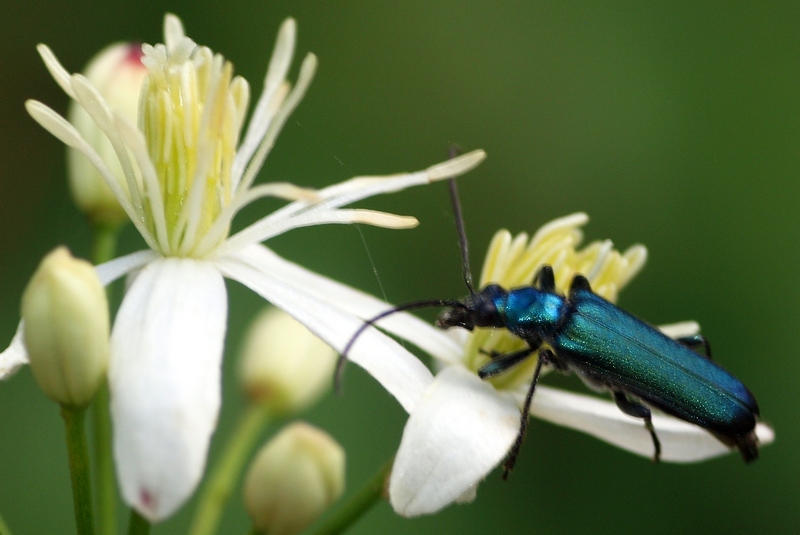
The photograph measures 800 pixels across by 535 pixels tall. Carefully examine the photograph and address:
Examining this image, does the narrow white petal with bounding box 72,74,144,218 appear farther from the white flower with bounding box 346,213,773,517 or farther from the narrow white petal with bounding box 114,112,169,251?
the white flower with bounding box 346,213,773,517

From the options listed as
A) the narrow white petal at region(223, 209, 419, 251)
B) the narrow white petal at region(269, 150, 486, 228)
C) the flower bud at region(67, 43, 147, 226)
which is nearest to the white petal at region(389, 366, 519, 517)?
the narrow white petal at region(223, 209, 419, 251)

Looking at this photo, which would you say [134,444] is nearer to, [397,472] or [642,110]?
[397,472]

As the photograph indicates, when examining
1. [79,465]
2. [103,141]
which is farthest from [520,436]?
[103,141]

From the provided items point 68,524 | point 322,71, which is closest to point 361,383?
point 68,524

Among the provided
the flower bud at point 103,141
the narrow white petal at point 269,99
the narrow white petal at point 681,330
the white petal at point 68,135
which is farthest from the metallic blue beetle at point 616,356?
the flower bud at point 103,141

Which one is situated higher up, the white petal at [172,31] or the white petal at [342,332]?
the white petal at [172,31]

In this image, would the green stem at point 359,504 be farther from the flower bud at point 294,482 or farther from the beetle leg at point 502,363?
the beetle leg at point 502,363

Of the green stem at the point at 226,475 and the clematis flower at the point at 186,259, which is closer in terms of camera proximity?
the clematis flower at the point at 186,259
